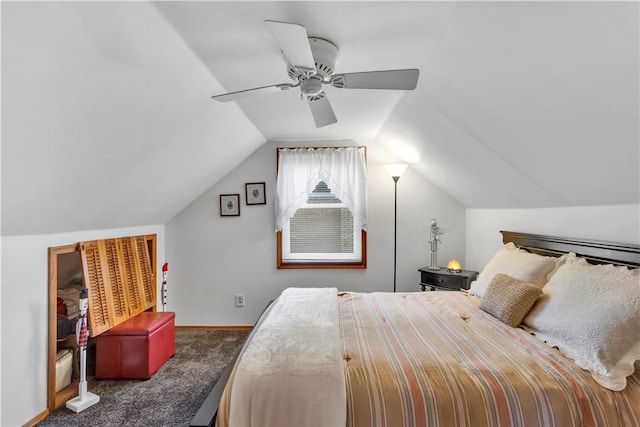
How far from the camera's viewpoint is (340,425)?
1217 mm

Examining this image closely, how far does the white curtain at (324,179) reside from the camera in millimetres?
3662

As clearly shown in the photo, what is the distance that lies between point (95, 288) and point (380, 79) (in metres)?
2.69

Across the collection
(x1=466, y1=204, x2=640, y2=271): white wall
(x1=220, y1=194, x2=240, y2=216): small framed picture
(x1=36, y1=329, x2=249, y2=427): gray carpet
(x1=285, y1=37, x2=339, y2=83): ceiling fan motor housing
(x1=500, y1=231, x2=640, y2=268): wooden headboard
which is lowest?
(x1=36, y1=329, x2=249, y2=427): gray carpet

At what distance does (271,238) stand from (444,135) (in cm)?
223

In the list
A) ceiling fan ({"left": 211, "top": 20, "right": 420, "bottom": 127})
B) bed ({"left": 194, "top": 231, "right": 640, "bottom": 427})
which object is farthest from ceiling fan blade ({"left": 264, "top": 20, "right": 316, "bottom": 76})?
bed ({"left": 194, "top": 231, "right": 640, "bottom": 427})

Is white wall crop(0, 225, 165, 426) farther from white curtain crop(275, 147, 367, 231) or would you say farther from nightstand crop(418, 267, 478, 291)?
nightstand crop(418, 267, 478, 291)

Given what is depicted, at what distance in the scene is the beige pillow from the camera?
187cm

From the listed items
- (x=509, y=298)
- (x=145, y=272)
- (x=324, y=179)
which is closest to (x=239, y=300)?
(x=145, y=272)

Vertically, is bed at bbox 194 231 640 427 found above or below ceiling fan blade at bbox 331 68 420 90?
below

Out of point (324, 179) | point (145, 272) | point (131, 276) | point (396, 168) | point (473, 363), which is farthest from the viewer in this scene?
point (324, 179)

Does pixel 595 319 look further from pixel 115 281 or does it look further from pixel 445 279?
pixel 115 281

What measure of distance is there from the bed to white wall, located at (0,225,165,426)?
1412 mm

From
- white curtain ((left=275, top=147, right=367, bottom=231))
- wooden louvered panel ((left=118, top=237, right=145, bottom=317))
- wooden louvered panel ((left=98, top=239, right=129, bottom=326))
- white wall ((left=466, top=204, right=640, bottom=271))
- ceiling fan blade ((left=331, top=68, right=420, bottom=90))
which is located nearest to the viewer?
ceiling fan blade ((left=331, top=68, right=420, bottom=90))

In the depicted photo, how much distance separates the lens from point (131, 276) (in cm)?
298
